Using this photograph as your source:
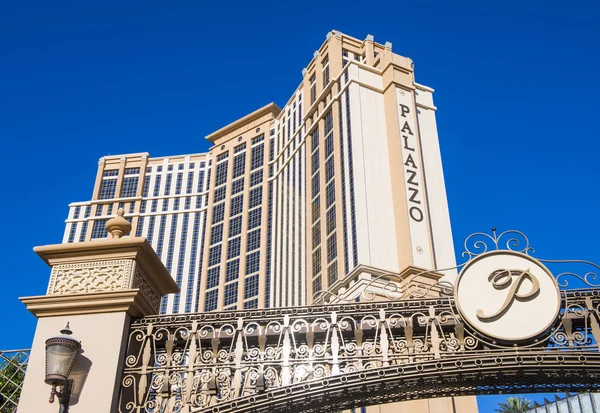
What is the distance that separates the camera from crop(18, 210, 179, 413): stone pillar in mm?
5898

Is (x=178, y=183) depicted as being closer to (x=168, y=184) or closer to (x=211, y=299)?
(x=168, y=184)

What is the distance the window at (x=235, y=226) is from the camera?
6081 cm

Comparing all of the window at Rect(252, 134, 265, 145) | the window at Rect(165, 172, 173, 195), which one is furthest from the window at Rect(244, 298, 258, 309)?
the window at Rect(165, 172, 173, 195)

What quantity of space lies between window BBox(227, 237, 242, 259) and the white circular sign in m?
53.3

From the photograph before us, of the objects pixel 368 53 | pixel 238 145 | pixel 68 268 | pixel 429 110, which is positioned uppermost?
pixel 238 145

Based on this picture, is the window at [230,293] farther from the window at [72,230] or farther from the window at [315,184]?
the window at [72,230]

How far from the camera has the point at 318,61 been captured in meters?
54.4

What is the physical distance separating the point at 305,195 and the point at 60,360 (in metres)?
45.6

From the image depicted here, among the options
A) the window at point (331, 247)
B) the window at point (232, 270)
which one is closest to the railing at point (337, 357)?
the window at point (331, 247)

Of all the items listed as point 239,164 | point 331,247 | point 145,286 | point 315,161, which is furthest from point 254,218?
point 145,286

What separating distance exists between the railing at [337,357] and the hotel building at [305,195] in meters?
30.1

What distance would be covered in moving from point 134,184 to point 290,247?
2644cm

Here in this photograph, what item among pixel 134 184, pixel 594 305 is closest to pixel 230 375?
pixel 594 305

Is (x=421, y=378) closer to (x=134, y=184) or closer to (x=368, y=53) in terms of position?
(x=368, y=53)
